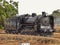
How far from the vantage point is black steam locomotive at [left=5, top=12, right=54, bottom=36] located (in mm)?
16531

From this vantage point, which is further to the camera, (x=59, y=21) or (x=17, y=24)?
(x=59, y=21)

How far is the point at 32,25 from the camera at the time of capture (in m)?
16.9

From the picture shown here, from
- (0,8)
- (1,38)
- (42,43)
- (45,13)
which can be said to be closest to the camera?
(42,43)

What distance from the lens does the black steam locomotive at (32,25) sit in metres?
16.5

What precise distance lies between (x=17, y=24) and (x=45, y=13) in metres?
2.34

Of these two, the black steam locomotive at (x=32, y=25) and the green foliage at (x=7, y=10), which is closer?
the black steam locomotive at (x=32, y=25)

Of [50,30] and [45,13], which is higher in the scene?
[45,13]

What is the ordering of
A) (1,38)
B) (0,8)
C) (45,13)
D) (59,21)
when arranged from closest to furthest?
1. (1,38)
2. (45,13)
3. (0,8)
4. (59,21)

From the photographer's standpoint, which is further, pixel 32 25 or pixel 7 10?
pixel 7 10

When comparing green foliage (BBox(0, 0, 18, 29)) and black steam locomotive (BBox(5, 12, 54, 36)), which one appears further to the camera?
green foliage (BBox(0, 0, 18, 29))

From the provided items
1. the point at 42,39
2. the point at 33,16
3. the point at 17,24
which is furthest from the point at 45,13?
the point at 42,39

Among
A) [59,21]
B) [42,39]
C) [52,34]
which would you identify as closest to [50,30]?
[52,34]

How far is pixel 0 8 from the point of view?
25438mm

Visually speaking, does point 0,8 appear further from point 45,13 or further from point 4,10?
point 45,13
